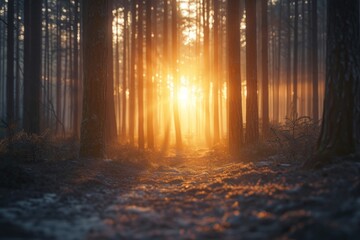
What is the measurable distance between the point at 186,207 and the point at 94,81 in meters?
5.88

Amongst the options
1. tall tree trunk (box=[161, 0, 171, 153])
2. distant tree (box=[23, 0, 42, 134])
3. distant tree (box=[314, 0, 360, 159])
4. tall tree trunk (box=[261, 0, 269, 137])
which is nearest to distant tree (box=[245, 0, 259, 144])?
tall tree trunk (box=[261, 0, 269, 137])

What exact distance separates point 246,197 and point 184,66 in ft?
98.8

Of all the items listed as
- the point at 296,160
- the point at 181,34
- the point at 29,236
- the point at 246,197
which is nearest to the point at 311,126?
the point at 296,160

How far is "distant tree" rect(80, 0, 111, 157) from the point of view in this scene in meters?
9.19

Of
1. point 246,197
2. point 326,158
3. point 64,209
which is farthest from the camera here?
point 326,158

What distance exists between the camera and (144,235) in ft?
10.8

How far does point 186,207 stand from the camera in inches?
180

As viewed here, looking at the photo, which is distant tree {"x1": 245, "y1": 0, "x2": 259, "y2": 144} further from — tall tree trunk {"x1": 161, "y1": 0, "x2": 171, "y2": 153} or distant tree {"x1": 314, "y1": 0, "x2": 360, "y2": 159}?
tall tree trunk {"x1": 161, "y1": 0, "x2": 171, "y2": 153}

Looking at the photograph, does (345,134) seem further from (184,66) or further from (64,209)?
(184,66)

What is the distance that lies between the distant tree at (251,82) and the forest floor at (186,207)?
5.41 m

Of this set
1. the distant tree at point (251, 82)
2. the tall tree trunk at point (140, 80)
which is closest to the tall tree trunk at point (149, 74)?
the tall tree trunk at point (140, 80)

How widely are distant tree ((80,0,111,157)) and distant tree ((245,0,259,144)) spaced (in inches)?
227

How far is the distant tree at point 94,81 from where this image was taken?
9188 mm

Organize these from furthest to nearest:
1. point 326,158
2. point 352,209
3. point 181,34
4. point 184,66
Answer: point 184,66
point 181,34
point 326,158
point 352,209
